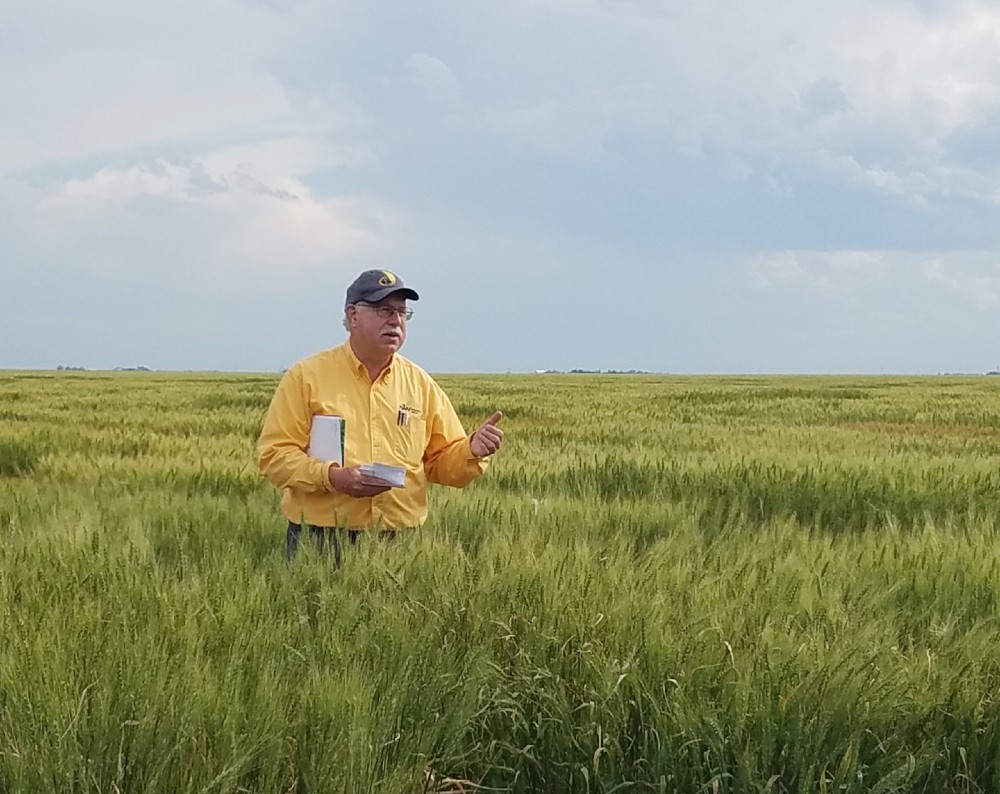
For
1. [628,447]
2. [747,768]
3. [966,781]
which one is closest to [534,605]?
[747,768]

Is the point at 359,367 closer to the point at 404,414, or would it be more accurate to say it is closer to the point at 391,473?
the point at 404,414

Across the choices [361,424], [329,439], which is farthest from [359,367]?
[329,439]

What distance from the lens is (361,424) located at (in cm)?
354

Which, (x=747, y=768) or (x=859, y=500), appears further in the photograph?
(x=859, y=500)

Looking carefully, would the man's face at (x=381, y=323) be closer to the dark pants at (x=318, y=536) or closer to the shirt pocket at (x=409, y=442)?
the shirt pocket at (x=409, y=442)

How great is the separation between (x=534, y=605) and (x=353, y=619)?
46 centimetres

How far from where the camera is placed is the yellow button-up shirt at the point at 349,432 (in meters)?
3.49

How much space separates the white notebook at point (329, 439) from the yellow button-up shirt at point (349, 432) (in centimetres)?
6

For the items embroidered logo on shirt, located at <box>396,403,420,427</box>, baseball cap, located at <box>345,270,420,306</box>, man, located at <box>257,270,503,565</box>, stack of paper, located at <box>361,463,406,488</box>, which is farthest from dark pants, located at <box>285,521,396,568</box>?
baseball cap, located at <box>345,270,420,306</box>

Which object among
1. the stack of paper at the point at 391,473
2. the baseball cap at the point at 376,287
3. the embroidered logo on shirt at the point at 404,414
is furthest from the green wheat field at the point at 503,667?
the baseball cap at the point at 376,287

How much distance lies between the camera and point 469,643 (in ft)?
7.63

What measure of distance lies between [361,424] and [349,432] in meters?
0.06

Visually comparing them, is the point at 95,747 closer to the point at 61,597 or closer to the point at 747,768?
the point at 61,597

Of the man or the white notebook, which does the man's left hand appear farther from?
the white notebook
